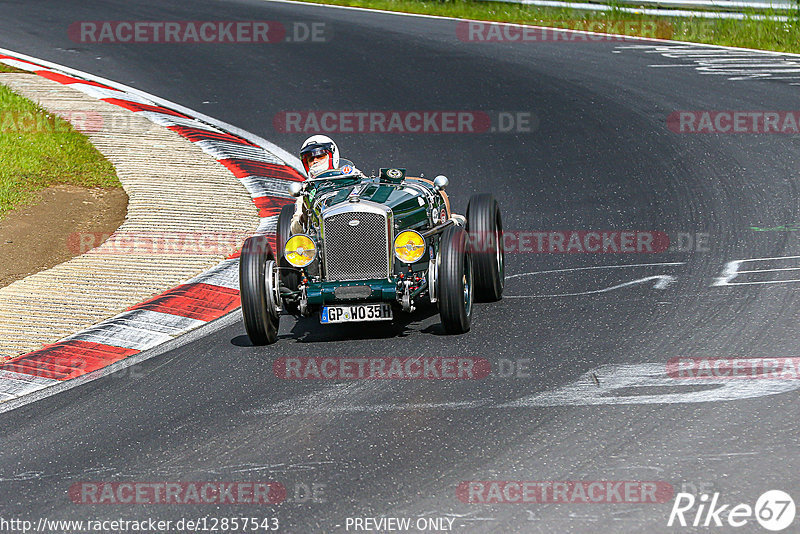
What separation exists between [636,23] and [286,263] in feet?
43.4

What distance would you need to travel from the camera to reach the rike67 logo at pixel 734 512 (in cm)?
478

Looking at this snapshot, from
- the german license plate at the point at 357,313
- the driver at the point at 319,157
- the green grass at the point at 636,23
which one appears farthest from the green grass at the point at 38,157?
the green grass at the point at 636,23

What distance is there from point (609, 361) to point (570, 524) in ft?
7.20

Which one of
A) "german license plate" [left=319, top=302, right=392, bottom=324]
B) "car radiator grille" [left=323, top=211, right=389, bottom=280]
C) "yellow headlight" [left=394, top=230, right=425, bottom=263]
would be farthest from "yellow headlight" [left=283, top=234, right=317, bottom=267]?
"yellow headlight" [left=394, top=230, right=425, bottom=263]

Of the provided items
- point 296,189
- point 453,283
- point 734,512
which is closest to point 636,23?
point 296,189

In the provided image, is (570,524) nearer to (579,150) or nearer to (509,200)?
(509,200)

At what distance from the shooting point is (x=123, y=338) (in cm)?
823

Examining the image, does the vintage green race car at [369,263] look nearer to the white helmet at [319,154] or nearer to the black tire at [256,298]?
the black tire at [256,298]

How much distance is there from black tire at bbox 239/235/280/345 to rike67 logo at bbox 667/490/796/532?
11.6ft

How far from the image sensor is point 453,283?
7.55 m

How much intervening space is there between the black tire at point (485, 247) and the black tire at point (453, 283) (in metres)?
0.52

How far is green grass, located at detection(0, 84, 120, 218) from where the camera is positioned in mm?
12102

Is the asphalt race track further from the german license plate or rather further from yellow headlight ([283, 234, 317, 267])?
yellow headlight ([283, 234, 317, 267])

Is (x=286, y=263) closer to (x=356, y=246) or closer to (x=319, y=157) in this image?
(x=356, y=246)
